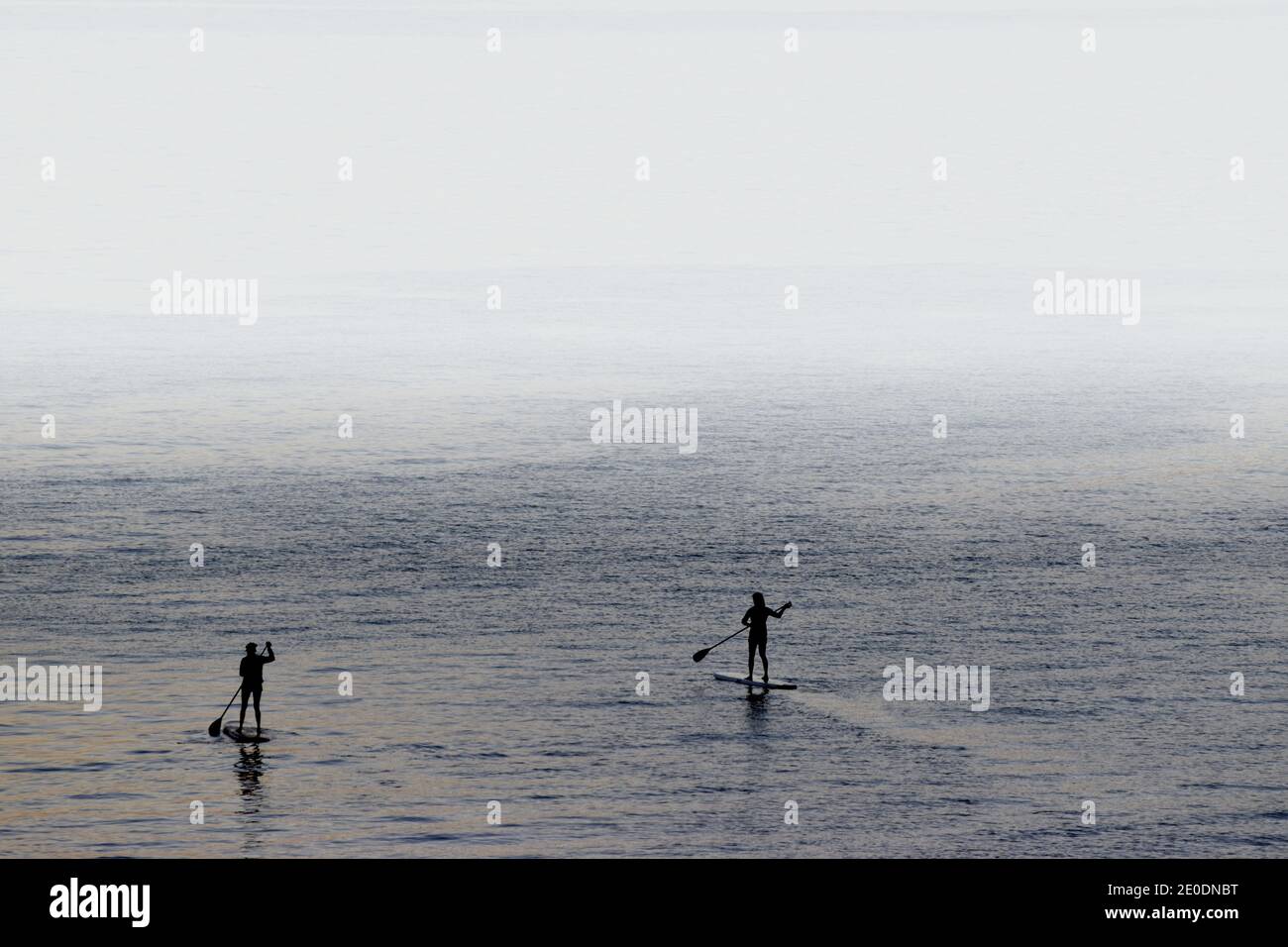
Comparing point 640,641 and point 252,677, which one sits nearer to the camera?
point 252,677

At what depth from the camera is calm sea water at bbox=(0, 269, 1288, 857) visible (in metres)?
29.4

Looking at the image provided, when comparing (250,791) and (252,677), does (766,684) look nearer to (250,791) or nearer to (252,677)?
(252,677)

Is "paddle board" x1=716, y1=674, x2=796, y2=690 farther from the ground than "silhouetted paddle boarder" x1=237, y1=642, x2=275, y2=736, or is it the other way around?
"silhouetted paddle boarder" x1=237, y1=642, x2=275, y2=736

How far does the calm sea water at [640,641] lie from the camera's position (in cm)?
2938

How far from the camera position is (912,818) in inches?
1142

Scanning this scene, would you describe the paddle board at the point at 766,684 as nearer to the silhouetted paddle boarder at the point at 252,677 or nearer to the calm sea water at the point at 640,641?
the calm sea water at the point at 640,641

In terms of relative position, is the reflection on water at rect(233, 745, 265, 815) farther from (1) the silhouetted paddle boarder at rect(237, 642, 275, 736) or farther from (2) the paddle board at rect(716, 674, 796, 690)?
(2) the paddle board at rect(716, 674, 796, 690)

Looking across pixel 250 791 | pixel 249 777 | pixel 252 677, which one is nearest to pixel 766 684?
pixel 252 677

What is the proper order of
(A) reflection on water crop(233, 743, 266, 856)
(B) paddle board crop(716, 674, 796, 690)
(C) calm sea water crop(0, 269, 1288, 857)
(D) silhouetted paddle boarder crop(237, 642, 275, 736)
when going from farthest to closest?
(B) paddle board crop(716, 674, 796, 690) → (D) silhouetted paddle boarder crop(237, 642, 275, 736) → (C) calm sea water crop(0, 269, 1288, 857) → (A) reflection on water crop(233, 743, 266, 856)

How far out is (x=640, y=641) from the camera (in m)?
48.8

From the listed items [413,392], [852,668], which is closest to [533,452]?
[413,392]

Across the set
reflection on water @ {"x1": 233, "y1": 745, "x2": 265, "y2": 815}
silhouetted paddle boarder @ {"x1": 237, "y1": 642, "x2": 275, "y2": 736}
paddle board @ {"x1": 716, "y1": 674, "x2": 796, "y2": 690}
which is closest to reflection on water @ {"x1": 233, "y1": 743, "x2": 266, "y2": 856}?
reflection on water @ {"x1": 233, "y1": 745, "x2": 265, "y2": 815}
